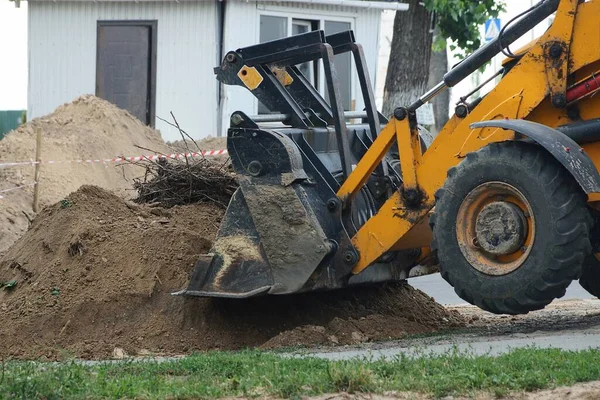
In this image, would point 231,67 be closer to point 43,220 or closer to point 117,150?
point 43,220

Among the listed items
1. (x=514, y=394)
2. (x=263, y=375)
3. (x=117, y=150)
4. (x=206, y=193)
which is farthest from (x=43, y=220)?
(x=117, y=150)

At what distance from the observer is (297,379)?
21.4ft

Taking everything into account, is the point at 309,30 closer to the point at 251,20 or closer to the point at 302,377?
the point at 251,20

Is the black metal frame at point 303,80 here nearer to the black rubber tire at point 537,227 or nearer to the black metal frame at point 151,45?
the black rubber tire at point 537,227

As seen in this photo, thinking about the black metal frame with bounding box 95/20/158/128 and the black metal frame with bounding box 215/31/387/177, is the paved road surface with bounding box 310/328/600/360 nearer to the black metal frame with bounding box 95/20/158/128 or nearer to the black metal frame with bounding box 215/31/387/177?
the black metal frame with bounding box 215/31/387/177

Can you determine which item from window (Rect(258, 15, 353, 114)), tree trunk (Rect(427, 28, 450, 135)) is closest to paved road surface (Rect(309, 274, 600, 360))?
window (Rect(258, 15, 353, 114))

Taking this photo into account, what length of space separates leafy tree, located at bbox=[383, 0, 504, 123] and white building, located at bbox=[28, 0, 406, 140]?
57 cm

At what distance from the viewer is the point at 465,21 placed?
76.3 feet

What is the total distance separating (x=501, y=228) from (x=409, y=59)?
14.1 metres

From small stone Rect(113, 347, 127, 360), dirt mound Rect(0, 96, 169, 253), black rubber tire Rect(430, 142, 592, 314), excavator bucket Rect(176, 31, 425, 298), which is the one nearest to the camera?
black rubber tire Rect(430, 142, 592, 314)

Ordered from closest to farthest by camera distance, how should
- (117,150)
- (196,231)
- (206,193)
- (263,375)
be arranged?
(263,375) < (196,231) < (206,193) < (117,150)

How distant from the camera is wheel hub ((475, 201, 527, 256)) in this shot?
8.51 metres

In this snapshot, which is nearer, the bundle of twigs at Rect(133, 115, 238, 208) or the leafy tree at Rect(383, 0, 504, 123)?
the bundle of twigs at Rect(133, 115, 238, 208)

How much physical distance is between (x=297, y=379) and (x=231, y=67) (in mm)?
4264
